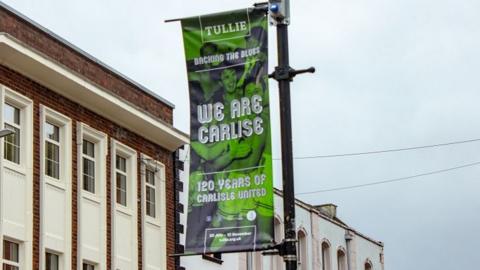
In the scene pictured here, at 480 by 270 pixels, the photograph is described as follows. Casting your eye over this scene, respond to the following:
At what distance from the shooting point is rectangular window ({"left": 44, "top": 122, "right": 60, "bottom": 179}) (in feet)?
92.9

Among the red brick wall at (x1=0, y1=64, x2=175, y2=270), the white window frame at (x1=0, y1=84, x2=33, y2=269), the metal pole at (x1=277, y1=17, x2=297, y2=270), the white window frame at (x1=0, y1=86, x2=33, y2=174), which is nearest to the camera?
the metal pole at (x1=277, y1=17, x2=297, y2=270)

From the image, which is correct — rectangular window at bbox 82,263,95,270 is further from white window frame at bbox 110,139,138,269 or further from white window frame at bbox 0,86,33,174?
white window frame at bbox 0,86,33,174

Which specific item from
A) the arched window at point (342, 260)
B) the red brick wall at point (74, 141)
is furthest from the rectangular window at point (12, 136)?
the arched window at point (342, 260)

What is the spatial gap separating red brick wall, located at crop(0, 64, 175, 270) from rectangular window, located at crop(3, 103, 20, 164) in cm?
44

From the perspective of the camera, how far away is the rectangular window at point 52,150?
1115 inches

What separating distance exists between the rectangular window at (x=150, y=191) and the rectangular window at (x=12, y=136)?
652 cm

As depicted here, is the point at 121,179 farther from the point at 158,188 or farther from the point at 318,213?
the point at 318,213

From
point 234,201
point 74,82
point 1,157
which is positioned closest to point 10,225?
point 1,157

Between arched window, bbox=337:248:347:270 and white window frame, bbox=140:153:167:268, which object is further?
arched window, bbox=337:248:347:270

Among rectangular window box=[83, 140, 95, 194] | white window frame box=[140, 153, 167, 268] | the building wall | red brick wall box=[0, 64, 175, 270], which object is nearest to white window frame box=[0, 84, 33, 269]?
red brick wall box=[0, 64, 175, 270]

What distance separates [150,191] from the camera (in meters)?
33.4

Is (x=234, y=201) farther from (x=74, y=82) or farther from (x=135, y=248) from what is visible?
(x=135, y=248)

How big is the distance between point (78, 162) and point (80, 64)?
2330 mm

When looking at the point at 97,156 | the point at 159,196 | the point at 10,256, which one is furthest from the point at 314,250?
the point at 10,256
